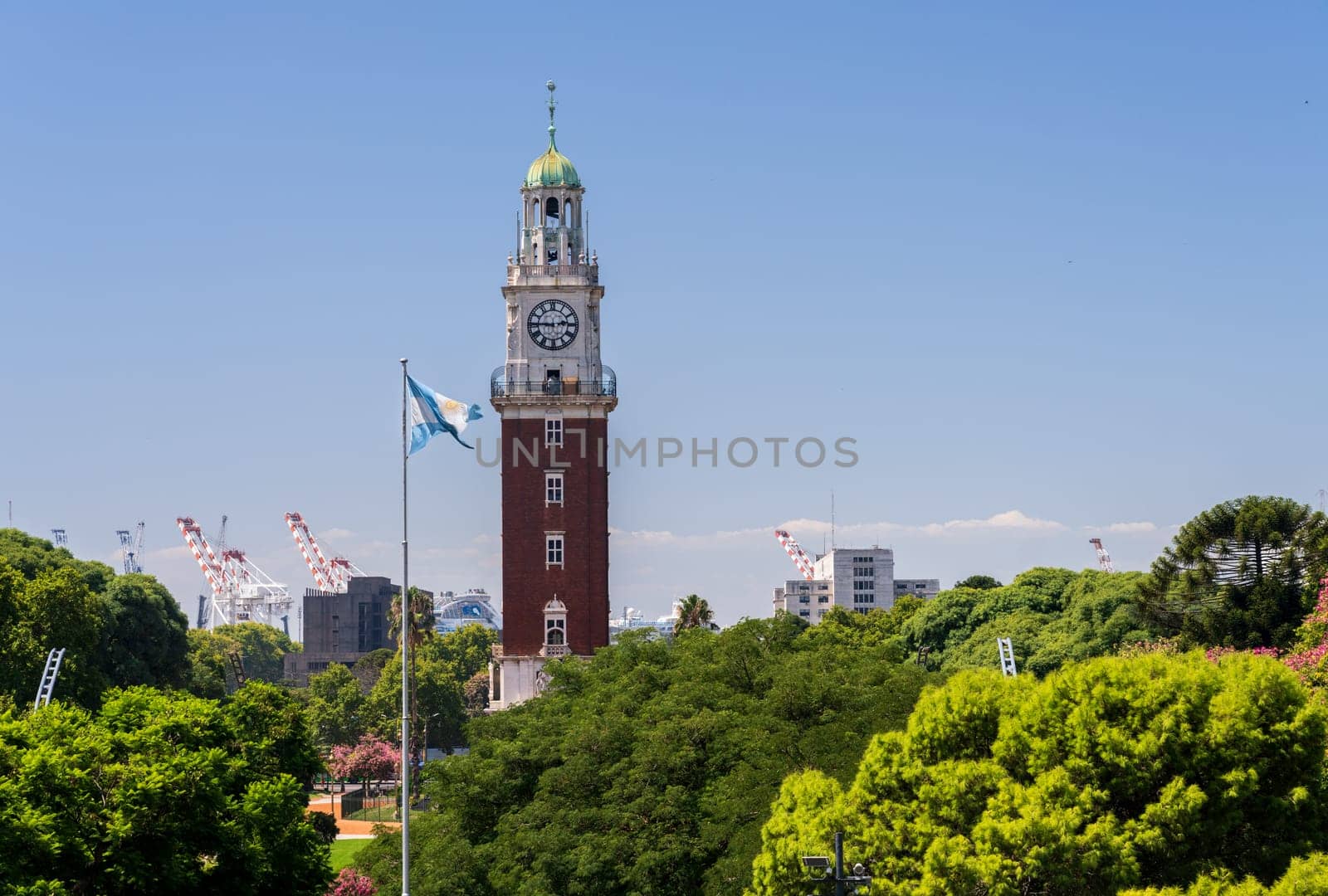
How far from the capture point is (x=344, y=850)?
90.6 meters

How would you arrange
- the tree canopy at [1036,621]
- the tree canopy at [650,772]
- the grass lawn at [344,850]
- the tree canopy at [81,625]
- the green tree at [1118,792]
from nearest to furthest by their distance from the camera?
the green tree at [1118,792] → the tree canopy at [650,772] → the tree canopy at [81,625] → the grass lawn at [344,850] → the tree canopy at [1036,621]

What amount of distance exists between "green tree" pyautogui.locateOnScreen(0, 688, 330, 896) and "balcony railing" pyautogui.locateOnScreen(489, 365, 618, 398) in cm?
4809

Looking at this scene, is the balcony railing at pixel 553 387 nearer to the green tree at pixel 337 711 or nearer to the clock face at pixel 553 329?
the clock face at pixel 553 329

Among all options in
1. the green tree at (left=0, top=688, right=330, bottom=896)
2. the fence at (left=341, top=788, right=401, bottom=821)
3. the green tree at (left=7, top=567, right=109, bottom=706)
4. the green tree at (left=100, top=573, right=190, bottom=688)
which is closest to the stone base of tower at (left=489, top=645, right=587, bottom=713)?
the fence at (left=341, top=788, right=401, bottom=821)

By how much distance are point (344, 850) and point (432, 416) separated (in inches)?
2072

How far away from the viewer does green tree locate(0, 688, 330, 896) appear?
39031mm

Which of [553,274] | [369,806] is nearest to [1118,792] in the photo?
[553,274]

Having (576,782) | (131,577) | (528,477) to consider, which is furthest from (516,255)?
(576,782)

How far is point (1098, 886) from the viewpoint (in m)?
35.9

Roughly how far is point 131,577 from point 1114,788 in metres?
81.5

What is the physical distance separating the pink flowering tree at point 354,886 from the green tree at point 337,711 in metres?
75.4

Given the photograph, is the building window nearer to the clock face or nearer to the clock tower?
the clock tower

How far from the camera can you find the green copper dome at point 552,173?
9756 cm

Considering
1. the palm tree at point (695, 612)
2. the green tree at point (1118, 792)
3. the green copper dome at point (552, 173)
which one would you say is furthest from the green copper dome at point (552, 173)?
the green tree at point (1118, 792)
